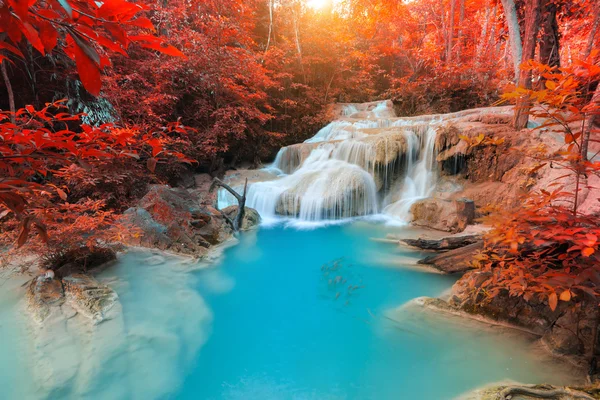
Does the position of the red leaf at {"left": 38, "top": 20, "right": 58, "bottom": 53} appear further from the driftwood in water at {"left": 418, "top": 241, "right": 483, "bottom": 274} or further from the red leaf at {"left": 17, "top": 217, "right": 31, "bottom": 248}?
the driftwood in water at {"left": 418, "top": 241, "right": 483, "bottom": 274}

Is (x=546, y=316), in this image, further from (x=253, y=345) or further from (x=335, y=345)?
(x=253, y=345)

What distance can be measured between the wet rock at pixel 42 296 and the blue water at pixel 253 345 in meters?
0.09

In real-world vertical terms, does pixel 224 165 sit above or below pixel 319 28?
below

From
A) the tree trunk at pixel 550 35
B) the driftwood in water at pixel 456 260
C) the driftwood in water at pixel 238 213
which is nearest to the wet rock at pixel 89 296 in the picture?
the driftwood in water at pixel 238 213

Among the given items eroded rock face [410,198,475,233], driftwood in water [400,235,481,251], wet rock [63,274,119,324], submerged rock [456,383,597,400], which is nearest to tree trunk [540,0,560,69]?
eroded rock face [410,198,475,233]

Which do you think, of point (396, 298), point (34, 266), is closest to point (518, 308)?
point (396, 298)

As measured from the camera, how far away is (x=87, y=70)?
609mm

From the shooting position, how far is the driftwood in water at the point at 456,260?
3593mm

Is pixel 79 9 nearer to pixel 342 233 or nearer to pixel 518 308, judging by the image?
pixel 518 308

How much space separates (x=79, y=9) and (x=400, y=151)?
8411 millimetres

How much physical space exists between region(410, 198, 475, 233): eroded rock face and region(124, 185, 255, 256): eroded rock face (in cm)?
452

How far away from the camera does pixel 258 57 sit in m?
11.2

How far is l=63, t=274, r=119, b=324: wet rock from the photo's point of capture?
275 cm

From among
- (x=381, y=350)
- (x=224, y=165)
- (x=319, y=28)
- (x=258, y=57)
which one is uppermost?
(x=319, y=28)
